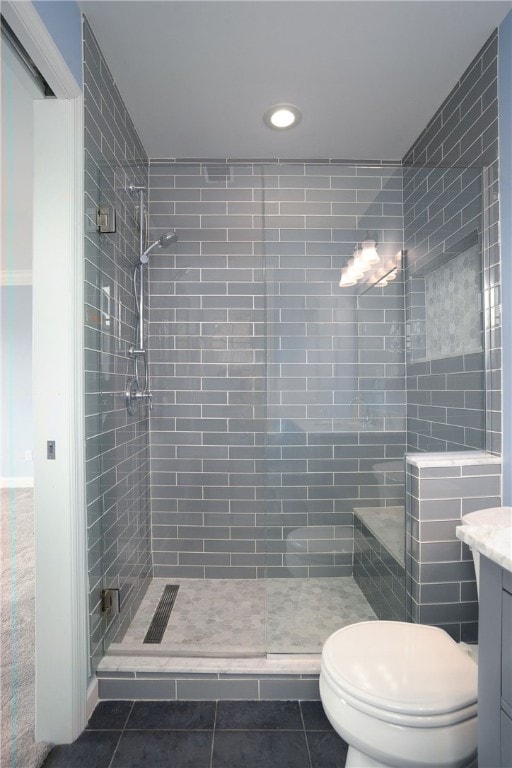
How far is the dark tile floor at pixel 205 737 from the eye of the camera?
4.62ft

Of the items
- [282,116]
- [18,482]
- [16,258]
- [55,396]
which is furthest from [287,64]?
[18,482]

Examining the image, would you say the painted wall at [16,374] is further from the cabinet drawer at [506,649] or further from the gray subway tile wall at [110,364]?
the cabinet drawer at [506,649]

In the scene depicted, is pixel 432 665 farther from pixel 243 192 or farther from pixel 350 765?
pixel 243 192

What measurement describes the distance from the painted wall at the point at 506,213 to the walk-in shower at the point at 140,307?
5.77ft

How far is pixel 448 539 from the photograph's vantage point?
1.67 m

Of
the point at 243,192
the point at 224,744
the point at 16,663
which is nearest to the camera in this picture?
the point at 224,744

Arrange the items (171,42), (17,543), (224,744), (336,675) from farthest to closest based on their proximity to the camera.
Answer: (17,543), (171,42), (224,744), (336,675)

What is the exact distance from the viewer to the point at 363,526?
76.9 inches

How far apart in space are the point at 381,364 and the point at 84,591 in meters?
1.59

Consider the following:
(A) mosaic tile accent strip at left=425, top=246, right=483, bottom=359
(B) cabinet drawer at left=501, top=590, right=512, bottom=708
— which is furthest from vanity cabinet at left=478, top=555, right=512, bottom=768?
(A) mosaic tile accent strip at left=425, top=246, right=483, bottom=359

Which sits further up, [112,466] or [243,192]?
[243,192]

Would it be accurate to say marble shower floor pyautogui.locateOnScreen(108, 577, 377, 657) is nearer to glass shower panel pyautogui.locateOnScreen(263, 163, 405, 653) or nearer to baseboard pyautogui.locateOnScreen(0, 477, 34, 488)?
glass shower panel pyautogui.locateOnScreen(263, 163, 405, 653)

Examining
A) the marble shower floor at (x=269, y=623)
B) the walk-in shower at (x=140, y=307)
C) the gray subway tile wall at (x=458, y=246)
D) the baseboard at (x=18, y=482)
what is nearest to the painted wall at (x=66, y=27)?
the walk-in shower at (x=140, y=307)

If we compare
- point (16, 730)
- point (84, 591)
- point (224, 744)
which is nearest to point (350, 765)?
point (224, 744)
